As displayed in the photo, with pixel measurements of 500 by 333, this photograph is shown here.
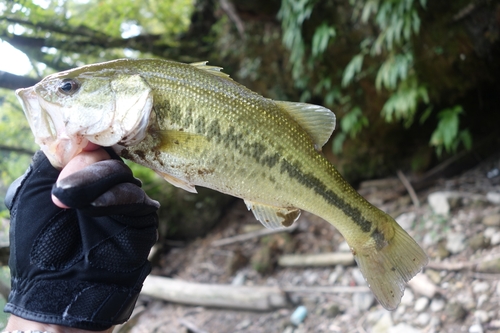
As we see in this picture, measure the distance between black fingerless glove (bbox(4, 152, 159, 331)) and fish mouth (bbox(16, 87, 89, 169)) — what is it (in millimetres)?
257

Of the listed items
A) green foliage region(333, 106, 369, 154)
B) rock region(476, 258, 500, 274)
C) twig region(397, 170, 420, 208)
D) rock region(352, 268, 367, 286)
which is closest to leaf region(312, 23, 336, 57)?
green foliage region(333, 106, 369, 154)

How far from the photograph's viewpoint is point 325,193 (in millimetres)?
1870

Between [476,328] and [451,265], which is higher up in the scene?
[476,328]

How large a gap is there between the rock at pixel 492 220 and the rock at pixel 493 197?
1.25 feet

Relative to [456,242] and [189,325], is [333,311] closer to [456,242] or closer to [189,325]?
[456,242]

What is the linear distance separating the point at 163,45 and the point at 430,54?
489 centimetres

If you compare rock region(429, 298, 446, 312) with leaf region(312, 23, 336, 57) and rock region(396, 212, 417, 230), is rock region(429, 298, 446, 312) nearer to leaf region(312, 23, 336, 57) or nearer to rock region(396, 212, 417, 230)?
rock region(396, 212, 417, 230)

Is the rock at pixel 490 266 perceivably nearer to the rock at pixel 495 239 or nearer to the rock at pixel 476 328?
the rock at pixel 495 239

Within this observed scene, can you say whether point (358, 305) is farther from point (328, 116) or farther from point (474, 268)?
point (328, 116)

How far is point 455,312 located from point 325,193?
301 centimetres

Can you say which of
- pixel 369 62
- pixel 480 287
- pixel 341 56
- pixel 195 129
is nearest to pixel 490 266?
pixel 480 287

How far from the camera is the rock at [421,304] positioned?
13.7 feet

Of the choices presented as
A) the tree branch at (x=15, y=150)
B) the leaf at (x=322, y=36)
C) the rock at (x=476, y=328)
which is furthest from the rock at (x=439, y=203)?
the tree branch at (x=15, y=150)

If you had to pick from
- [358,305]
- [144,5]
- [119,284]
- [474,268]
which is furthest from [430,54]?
[144,5]
